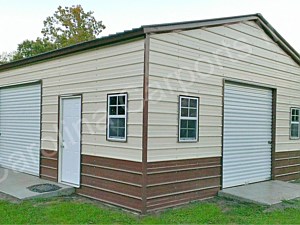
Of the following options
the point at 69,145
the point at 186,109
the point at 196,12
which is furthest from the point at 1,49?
the point at 186,109

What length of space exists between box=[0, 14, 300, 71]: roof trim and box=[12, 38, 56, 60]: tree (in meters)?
18.5

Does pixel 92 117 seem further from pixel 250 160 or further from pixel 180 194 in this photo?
pixel 250 160

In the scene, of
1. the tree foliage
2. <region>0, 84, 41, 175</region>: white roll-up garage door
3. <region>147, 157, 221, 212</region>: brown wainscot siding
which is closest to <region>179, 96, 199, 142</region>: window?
<region>147, 157, 221, 212</region>: brown wainscot siding

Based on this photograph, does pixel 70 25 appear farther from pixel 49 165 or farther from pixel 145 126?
pixel 145 126

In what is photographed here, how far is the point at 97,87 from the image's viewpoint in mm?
7500

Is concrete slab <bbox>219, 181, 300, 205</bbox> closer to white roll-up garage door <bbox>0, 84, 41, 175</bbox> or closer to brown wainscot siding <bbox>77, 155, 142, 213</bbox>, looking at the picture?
brown wainscot siding <bbox>77, 155, 142, 213</bbox>

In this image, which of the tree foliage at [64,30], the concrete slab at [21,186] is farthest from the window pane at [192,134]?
the tree foliage at [64,30]

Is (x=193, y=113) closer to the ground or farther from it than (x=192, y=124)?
farther from it

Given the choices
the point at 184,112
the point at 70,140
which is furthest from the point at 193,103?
the point at 70,140

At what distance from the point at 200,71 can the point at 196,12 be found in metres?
7.81

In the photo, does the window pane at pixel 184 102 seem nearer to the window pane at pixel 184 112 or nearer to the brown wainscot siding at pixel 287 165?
the window pane at pixel 184 112

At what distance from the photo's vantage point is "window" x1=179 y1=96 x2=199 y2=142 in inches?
275

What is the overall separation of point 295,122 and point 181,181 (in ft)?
18.6

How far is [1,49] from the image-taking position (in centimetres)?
3691
